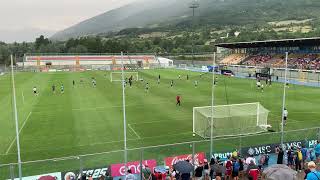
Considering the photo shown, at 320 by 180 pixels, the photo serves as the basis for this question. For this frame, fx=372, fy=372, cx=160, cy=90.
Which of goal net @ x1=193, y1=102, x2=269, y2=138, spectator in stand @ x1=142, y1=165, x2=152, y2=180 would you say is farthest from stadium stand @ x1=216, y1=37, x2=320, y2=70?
spectator in stand @ x1=142, y1=165, x2=152, y2=180

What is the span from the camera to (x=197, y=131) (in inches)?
1060

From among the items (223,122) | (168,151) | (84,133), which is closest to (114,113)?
(84,133)

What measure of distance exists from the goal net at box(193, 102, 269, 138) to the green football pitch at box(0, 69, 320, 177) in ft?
4.04

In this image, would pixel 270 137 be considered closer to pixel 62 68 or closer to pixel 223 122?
pixel 223 122

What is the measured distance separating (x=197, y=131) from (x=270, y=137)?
6.80 meters

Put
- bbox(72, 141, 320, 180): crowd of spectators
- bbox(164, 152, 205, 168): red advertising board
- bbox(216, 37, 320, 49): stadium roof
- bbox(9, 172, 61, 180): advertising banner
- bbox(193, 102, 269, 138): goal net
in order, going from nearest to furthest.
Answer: bbox(72, 141, 320, 180): crowd of spectators → bbox(9, 172, 61, 180): advertising banner → bbox(164, 152, 205, 168): red advertising board → bbox(193, 102, 269, 138): goal net → bbox(216, 37, 320, 49): stadium roof

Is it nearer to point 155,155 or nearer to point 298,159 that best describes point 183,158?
point 155,155

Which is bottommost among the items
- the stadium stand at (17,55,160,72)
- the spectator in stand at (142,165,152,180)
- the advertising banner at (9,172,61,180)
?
the spectator in stand at (142,165,152,180)

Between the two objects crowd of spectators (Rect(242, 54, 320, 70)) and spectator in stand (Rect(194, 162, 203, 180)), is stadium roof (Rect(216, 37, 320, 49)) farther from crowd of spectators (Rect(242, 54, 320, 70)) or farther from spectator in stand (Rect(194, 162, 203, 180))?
spectator in stand (Rect(194, 162, 203, 180))

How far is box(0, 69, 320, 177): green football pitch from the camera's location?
21.4m

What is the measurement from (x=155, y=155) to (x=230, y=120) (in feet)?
26.5

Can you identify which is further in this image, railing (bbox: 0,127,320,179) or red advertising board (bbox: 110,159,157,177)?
red advertising board (bbox: 110,159,157,177)

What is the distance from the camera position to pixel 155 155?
19.6 m

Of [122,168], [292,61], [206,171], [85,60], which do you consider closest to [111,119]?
[122,168]
